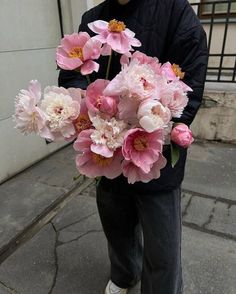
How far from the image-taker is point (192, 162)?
3.33m

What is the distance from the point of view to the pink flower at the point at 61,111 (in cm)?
82

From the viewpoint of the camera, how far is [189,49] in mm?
1119

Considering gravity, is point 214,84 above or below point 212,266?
above

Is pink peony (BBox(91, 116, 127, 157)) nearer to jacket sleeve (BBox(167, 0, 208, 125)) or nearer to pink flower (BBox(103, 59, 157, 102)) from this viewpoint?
pink flower (BBox(103, 59, 157, 102))

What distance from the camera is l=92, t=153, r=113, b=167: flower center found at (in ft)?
2.71

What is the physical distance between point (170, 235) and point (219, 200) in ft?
4.83

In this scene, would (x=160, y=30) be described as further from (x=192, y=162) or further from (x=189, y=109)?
(x=192, y=162)

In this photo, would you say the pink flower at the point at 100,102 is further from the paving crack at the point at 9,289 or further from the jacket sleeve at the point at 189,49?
the paving crack at the point at 9,289

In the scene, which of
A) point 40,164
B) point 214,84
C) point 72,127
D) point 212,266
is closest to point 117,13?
point 72,127

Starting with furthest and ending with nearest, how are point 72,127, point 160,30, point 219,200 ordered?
point 219,200 < point 160,30 < point 72,127

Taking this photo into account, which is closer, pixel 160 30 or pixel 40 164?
pixel 160 30

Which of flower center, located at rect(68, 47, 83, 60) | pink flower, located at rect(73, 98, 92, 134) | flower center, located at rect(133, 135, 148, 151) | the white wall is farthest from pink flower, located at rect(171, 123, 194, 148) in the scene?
the white wall

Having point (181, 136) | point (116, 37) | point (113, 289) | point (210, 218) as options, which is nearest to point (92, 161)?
point (181, 136)

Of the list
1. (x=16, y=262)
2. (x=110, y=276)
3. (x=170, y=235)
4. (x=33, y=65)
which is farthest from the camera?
(x=33, y=65)
